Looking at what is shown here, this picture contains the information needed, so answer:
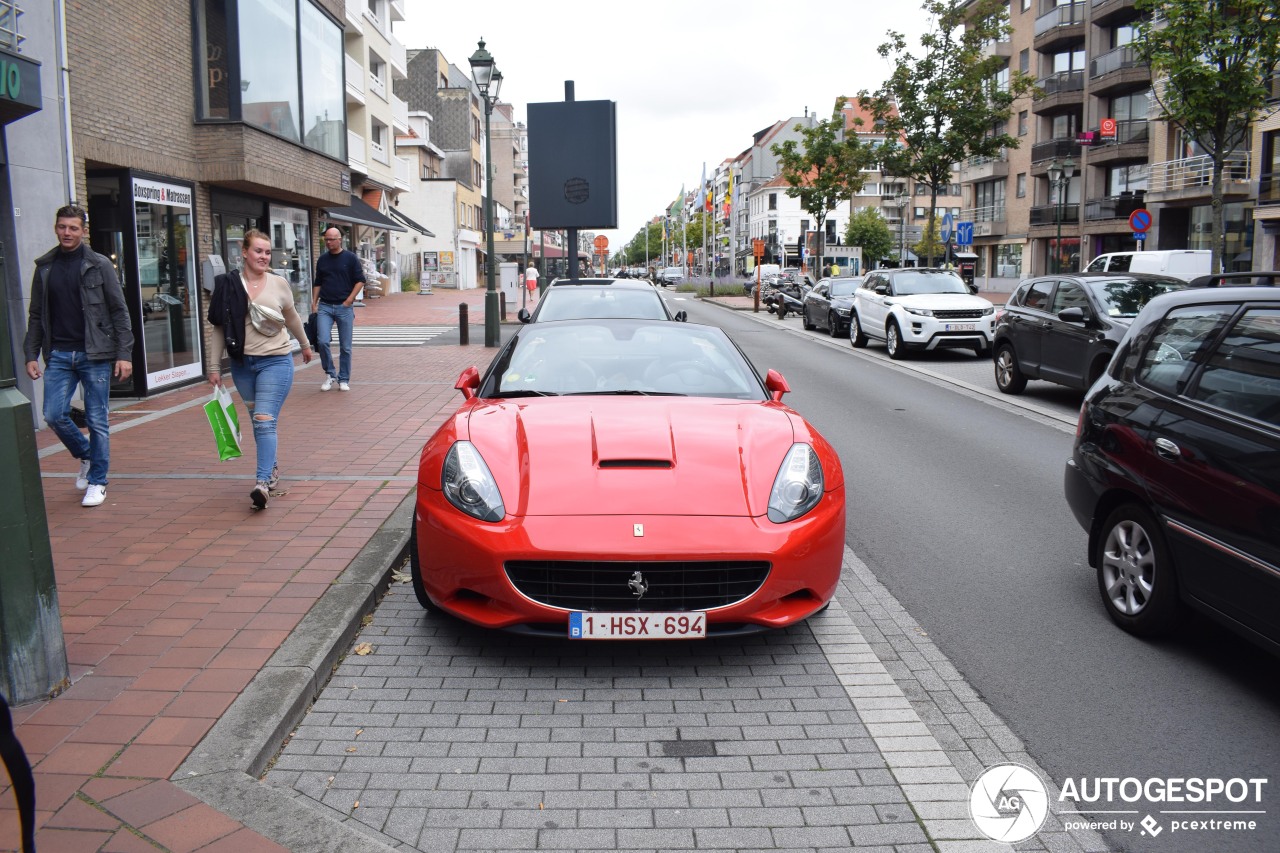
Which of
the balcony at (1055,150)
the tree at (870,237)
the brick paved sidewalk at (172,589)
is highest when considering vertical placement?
the balcony at (1055,150)

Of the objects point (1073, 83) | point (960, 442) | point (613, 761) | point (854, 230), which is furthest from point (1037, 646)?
point (854, 230)

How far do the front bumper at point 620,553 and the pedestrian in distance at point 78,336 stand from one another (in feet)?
11.6

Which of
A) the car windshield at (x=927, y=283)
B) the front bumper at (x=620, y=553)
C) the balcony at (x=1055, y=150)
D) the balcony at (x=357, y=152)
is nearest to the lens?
the front bumper at (x=620, y=553)

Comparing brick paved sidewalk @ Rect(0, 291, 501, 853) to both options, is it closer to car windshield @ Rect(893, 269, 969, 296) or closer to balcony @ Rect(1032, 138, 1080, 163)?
car windshield @ Rect(893, 269, 969, 296)

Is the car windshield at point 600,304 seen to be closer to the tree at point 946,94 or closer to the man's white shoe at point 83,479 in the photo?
the man's white shoe at point 83,479

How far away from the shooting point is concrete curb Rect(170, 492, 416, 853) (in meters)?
2.92

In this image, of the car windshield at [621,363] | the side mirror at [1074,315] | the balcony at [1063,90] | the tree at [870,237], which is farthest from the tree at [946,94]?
the tree at [870,237]

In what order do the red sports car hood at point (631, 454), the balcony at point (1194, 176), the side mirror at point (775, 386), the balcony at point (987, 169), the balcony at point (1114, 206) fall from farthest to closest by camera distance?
the balcony at point (987, 169) → the balcony at point (1114, 206) → the balcony at point (1194, 176) → the side mirror at point (775, 386) → the red sports car hood at point (631, 454)

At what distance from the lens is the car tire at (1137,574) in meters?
4.39

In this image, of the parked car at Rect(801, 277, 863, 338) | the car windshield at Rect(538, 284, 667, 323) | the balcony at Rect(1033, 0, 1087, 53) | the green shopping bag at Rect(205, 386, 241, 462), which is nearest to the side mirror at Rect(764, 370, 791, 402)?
the green shopping bag at Rect(205, 386, 241, 462)

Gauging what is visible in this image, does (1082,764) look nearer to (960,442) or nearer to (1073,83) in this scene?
(960,442)

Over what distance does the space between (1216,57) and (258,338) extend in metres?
16.6

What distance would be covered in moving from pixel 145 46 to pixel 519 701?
38.8 ft

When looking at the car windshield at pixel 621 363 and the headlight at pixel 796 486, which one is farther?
the car windshield at pixel 621 363
